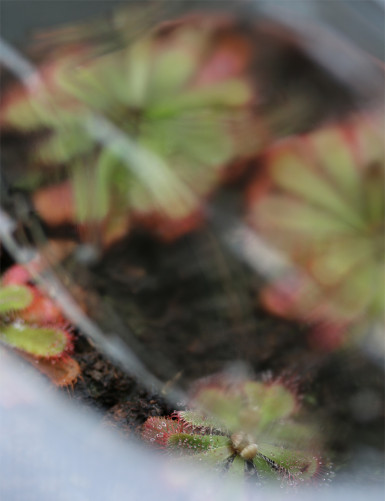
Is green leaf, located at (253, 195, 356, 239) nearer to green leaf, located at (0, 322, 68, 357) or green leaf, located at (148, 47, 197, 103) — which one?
green leaf, located at (148, 47, 197, 103)

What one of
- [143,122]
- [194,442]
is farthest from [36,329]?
[143,122]

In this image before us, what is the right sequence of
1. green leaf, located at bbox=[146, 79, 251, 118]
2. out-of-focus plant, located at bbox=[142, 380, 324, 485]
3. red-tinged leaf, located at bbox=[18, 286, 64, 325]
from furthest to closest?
green leaf, located at bbox=[146, 79, 251, 118] → red-tinged leaf, located at bbox=[18, 286, 64, 325] → out-of-focus plant, located at bbox=[142, 380, 324, 485]

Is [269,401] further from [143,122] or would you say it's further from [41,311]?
[143,122]

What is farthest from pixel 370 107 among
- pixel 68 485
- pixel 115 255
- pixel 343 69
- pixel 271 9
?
pixel 68 485

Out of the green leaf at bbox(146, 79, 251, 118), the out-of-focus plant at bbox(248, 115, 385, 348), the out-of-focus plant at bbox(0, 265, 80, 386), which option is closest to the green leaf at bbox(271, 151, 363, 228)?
the out-of-focus plant at bbox(248, 115, 385, 348)

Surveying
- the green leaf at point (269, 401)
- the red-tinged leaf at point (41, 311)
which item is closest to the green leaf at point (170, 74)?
the red-tinged leaf at point (41, 311)

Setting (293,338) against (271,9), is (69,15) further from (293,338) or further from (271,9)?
(293,338)
